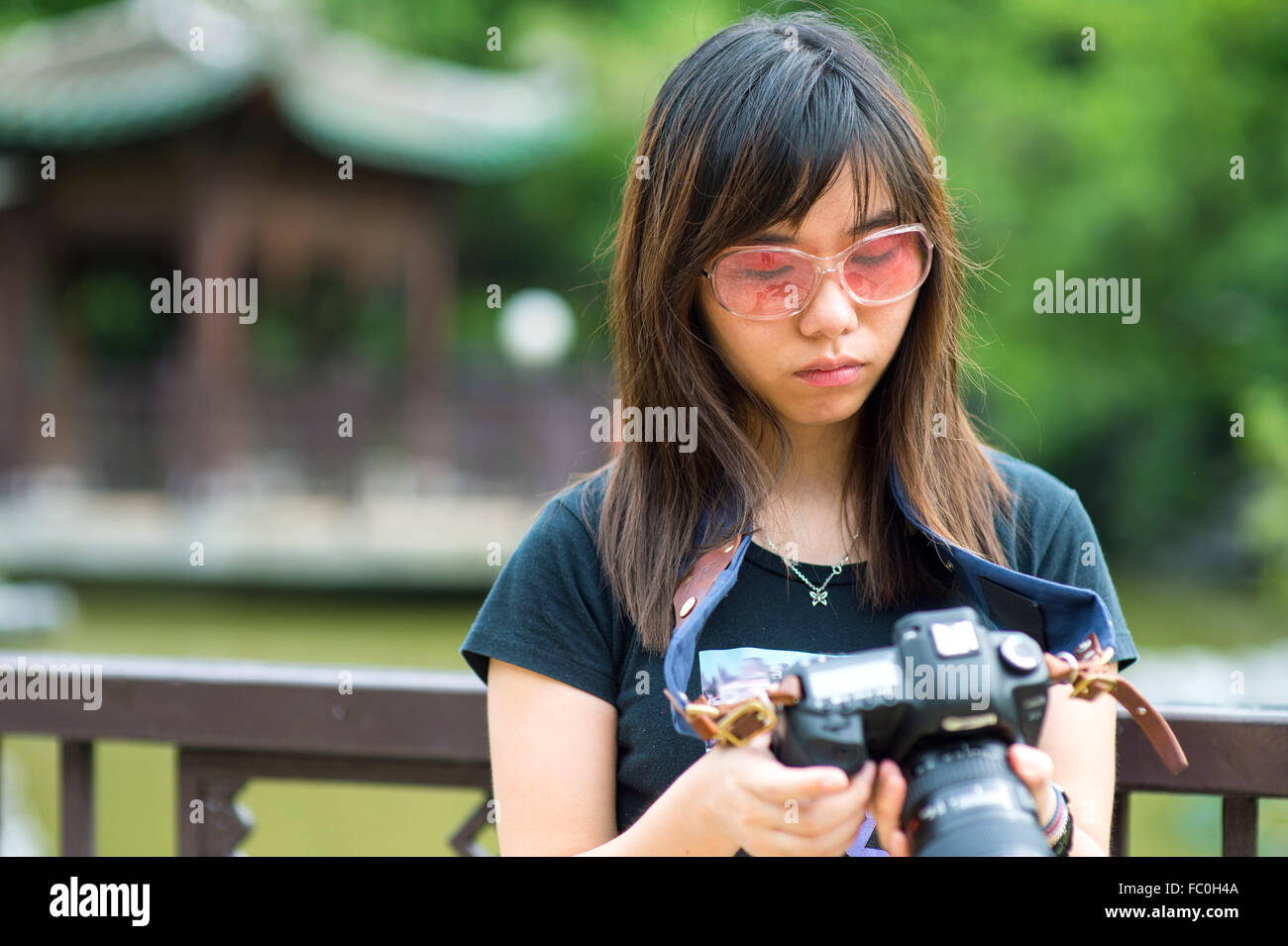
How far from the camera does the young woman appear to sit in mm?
1146

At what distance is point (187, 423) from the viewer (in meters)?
8.90

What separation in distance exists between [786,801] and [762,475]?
42 cm

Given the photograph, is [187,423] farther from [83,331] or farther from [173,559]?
[83,331]

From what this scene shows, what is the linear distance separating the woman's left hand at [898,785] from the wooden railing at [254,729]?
0.62 meters

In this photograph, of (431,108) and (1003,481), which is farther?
(431,108)

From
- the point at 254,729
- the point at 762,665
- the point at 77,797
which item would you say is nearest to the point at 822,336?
the point at 762,665

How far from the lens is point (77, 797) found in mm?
1579

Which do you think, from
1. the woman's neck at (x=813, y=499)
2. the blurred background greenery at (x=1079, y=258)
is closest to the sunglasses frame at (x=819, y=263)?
the woman's neck at (x=813, y=499)

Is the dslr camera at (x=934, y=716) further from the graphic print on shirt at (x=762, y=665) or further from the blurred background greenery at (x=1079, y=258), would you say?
the blurred background greenery at (x=1079, y=258)

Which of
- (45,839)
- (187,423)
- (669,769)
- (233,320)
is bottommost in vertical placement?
(45,839)

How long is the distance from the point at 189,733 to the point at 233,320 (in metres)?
8.48

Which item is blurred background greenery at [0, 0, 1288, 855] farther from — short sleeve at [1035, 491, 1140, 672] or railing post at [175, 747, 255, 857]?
railing post at [175, 747, 255, 857]

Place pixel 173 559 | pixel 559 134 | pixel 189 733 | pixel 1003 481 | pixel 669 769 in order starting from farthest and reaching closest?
pixel 559 134
pixel 173 559
pixel 189 733
pixel 1003 481
pixel 669 769
